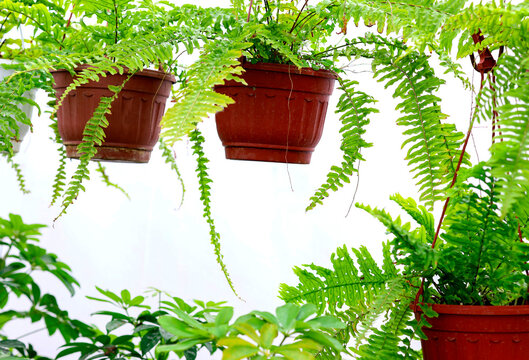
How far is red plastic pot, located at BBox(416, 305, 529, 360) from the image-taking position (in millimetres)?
759

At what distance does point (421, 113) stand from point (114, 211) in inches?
57.0

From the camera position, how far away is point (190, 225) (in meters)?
2.06

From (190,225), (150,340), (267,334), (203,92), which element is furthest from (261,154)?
(190,225)

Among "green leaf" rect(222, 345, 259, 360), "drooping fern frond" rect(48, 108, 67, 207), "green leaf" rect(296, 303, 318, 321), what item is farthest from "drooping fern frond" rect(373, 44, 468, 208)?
"drooping fern frond" rect(48, 108, 67, 207)

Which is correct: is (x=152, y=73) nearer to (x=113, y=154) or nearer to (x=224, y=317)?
(x=113, y=154)

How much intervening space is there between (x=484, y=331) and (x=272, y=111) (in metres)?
0.49

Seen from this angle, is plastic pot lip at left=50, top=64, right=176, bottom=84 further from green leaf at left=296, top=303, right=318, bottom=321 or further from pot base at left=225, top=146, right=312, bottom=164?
green leaf at left=296, top=303, right=318, bottom=321

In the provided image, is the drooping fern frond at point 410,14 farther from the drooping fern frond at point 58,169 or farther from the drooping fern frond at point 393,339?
the drooping fern frond at point 58,169

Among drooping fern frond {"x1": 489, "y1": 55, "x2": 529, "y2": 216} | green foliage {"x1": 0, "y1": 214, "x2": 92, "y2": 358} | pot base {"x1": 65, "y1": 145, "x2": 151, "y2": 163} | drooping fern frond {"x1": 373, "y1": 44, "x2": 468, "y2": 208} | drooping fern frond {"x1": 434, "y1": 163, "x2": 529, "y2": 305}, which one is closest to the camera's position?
drooping fern frond {"x1": 489, "y1": 55, "x2": 529, "y2": 216}

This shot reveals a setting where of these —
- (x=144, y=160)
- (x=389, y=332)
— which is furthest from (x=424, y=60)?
(x=144, y=160)

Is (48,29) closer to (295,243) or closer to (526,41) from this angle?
(526,41)

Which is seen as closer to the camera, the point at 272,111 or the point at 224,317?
the point at 224,317

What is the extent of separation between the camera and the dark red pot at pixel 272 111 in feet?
3.26

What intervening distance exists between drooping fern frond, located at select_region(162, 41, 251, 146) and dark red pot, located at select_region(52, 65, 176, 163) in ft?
0.69
